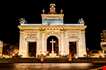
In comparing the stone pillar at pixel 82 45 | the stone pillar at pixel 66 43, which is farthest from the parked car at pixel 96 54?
the stone pillar at pixel 66 43

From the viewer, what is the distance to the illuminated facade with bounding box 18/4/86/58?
130 ft

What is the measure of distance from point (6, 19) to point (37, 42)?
8.12m

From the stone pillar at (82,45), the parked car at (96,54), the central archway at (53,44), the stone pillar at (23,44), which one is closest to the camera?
the parked car at (96,54)

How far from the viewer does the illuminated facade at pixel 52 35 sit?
130 ft

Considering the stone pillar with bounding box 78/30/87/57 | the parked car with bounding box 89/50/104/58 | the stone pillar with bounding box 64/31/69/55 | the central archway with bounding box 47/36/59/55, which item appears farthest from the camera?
the central archway with bounding box 47/36/59/55

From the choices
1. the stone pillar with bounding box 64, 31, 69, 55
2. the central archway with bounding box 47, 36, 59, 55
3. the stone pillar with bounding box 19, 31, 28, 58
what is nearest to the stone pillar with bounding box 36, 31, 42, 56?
the central archway with bounding box 47, 36, 59, 55

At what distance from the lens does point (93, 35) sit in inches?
1660

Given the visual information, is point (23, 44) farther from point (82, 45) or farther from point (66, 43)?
point (82, 45)

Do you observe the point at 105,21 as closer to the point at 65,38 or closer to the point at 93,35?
the point at 93,35

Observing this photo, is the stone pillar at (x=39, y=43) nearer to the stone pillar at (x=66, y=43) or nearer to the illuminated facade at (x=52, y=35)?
the illuminated facade at (x=52, y=35)

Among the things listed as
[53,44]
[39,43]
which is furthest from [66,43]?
[39,43]

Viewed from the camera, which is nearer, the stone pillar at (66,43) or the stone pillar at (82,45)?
the stone pillar at (82,45)

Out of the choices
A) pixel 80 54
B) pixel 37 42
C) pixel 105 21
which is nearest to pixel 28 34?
pixel 37 42

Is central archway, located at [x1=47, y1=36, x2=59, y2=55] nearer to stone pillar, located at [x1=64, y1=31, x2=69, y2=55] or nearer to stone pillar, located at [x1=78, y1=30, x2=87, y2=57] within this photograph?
stone pillar, located at [x1=64, y1=31, x2=69, y2=55]
